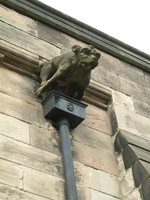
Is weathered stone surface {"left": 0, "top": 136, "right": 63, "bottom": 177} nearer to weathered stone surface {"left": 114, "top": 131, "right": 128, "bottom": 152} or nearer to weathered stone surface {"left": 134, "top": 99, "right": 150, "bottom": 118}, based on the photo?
weathered stone surface {"left": 114, "top": 131, "right": 128, "bottom": 152}

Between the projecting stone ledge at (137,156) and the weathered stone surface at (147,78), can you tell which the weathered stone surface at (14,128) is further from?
the weathered stone surface at (147,78)

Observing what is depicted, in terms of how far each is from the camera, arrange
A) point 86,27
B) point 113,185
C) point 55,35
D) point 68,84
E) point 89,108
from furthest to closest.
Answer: point 86,27 < point 55,35 < point 89,108 < point 68,84 < point 113,185

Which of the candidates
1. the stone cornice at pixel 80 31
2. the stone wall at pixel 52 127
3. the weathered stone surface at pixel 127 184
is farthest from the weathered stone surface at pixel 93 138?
the stone cornice at pixel 80 31

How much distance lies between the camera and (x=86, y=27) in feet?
21.3

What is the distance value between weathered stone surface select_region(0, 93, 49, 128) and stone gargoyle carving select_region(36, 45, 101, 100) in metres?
0.22

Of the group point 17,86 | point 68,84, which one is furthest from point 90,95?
point 17,86

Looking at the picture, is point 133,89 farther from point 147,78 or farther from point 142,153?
point 142,153

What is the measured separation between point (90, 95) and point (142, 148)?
815 millimetres

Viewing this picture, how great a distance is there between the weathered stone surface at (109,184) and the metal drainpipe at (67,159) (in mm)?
391

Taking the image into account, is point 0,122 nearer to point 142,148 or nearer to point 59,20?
point 142,148

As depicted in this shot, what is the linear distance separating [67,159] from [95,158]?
19.0 inches

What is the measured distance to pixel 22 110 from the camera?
4875mm

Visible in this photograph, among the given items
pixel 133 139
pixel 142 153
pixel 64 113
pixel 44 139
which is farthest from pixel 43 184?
pixel 133 139

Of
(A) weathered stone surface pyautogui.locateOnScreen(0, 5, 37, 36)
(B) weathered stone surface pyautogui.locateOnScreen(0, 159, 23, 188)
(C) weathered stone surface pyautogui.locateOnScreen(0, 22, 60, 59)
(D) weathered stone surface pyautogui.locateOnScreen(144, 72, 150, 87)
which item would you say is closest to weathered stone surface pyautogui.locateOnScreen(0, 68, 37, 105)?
(C) weathered stone surface pyautogui.locateOnScreen(0, 22, 60, 59)
